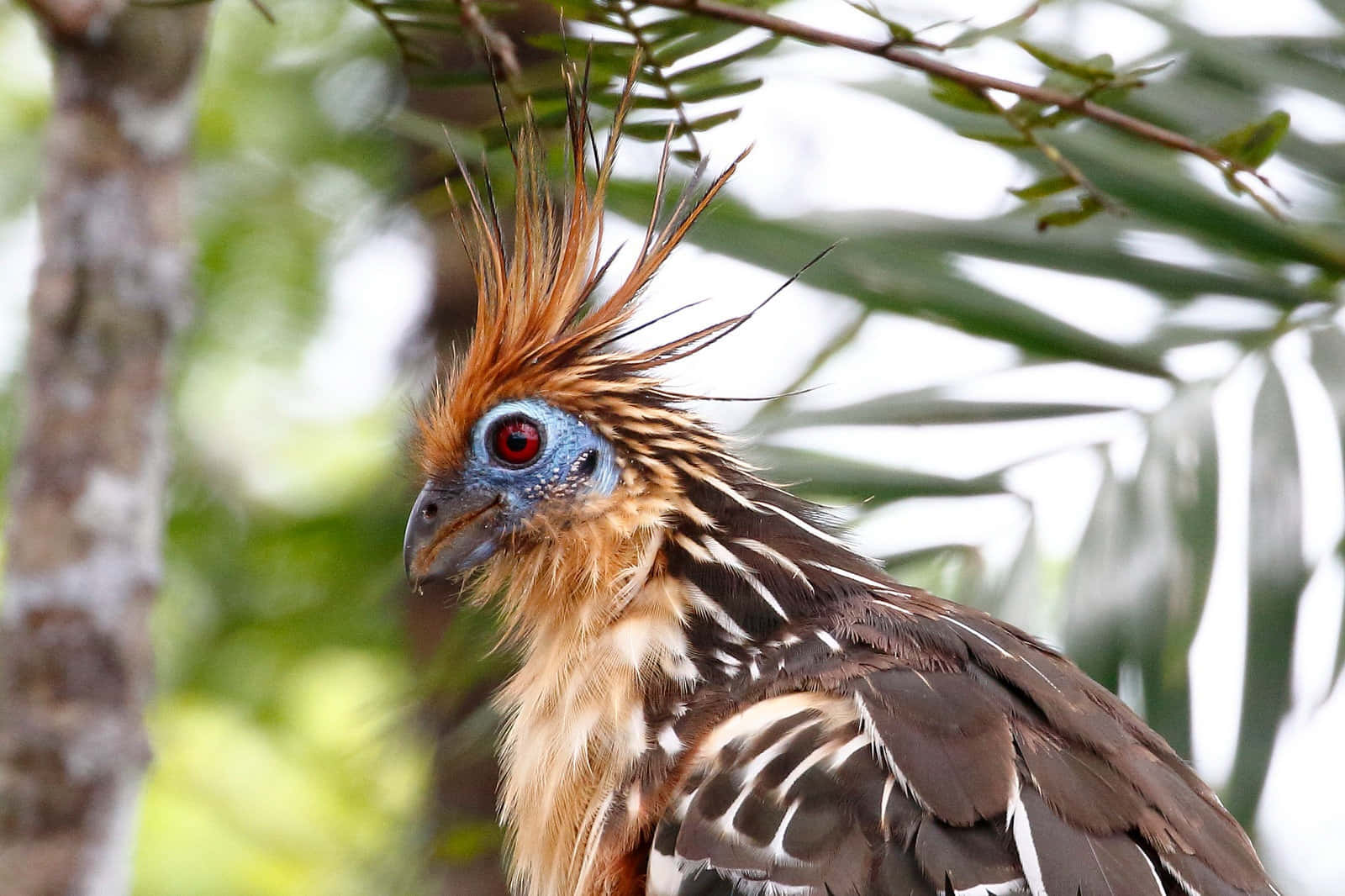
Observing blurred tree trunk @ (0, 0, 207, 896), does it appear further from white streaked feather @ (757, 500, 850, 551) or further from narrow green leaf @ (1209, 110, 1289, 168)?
narrow green leaf @ (1209, 110, 1289, 168)

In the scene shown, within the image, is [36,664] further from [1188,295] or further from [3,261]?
[3,261]

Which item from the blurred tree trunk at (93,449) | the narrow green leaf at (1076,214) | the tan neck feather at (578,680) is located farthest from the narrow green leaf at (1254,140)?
the blurred tree trunk at (93,449)

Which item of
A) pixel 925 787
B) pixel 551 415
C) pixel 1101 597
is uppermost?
pixel 551 415

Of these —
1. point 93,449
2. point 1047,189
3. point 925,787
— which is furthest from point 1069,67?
point 93,449

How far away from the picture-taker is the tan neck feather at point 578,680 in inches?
87.1

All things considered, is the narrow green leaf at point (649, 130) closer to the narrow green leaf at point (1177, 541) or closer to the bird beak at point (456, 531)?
the bird beak at point (456, 531)

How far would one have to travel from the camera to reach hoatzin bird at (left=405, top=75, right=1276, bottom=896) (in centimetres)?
188

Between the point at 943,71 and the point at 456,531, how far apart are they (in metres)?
1.30

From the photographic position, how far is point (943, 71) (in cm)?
183

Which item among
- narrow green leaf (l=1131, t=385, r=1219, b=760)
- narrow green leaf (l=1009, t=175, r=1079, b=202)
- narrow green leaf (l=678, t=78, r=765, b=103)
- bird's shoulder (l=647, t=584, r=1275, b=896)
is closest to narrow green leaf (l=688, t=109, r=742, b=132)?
narrow green leaf (l=678, t=78, r=765, b=103)

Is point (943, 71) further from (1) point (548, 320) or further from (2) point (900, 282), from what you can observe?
(1) point (548, 320)

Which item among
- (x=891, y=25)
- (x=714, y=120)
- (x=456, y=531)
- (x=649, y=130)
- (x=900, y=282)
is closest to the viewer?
(x=891, y=25)

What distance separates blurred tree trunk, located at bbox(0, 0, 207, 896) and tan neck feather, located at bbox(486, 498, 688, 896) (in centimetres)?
73

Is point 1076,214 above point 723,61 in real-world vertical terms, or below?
below
